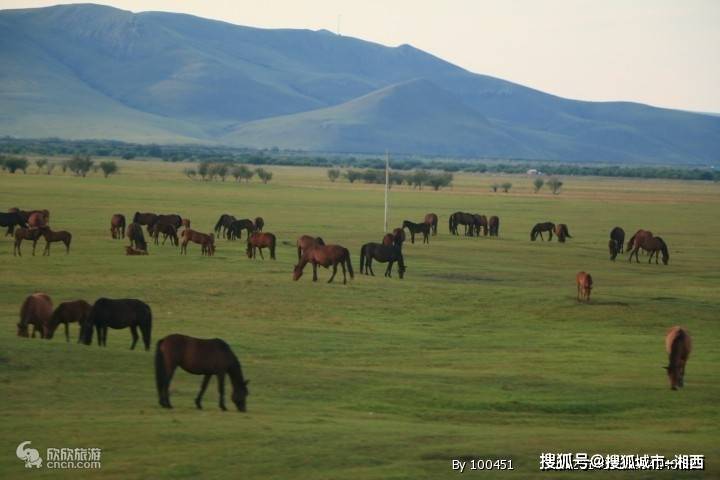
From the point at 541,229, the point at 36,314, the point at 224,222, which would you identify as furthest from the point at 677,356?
the point at 541,229

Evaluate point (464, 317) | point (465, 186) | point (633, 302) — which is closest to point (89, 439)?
point (464, 317)

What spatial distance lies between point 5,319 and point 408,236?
2852 cm

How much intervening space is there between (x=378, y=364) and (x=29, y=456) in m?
9.81

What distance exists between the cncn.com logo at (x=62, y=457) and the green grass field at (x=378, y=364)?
115 millimetres

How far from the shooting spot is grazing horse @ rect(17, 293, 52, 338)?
21.9 meters

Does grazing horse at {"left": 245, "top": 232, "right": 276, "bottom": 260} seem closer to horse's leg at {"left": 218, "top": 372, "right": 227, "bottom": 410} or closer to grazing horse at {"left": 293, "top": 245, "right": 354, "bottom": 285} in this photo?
grazing horse at {"left": 293, "top": 245, "right": 354, "bottom": 285}

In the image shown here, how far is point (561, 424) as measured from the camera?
17578mm

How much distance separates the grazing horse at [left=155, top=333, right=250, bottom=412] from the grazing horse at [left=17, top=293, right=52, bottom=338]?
614 cm

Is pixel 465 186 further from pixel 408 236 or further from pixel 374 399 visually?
pixel 374 399

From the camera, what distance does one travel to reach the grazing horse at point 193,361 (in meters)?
16.3

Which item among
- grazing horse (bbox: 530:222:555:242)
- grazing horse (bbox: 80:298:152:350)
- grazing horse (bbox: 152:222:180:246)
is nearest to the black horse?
grazing horse (bbox: 530:222:555:242)

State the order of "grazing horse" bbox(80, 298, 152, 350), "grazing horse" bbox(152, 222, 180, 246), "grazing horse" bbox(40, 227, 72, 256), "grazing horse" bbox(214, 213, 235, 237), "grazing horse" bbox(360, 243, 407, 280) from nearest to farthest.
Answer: "grazing horse" bbox(80, 298, 152, 350)
"grazing horse" bbox(360, 243, 407, 280)
"grazing horse" bbox(40, 227, 72, 256)
"grazing horse" bbox(152, 222, 180, 246)
"grazing horse" bbox(214, 213, 235, 237)

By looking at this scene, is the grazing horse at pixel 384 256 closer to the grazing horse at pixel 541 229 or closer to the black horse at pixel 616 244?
the black horse at pixel 616 244

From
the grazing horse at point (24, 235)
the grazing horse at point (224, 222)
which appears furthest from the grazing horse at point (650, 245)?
the grazing horse at point (24, 235)
